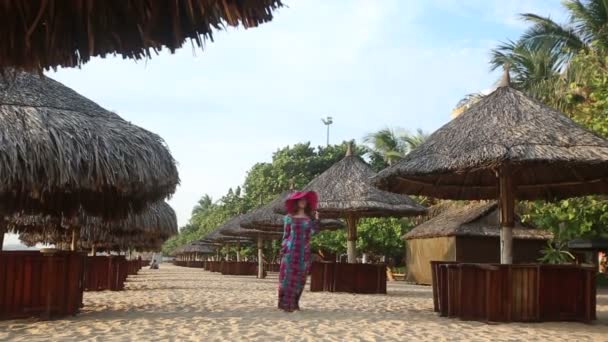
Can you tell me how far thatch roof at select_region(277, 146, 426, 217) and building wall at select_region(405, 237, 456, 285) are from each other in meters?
7.10

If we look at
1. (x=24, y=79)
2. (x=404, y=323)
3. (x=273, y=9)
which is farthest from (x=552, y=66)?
(x=273, y=9)

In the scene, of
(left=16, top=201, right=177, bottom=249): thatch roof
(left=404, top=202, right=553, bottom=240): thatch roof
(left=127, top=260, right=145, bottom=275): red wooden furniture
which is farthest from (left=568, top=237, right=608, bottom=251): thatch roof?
(left=127, top=260, right=145, bottom=275): red wooden furniture

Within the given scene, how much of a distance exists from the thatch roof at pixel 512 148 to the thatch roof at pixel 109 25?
519 cm

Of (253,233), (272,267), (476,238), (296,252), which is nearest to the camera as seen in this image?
(296,252)

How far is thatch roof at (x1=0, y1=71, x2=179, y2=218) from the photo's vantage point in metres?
7.00

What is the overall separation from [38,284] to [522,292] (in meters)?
5.87

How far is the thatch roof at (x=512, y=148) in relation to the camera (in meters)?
7.94

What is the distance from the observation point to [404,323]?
8047 millimetres

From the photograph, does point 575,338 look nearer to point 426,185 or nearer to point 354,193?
point 426,185

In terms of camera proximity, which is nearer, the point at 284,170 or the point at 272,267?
the point at 272,267

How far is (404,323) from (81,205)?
4.96 m

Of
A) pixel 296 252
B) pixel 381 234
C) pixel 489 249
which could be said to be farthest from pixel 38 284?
pixel 381 234

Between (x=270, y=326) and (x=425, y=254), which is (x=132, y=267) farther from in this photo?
(x=270, y=326)

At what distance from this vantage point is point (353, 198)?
14461 mm
